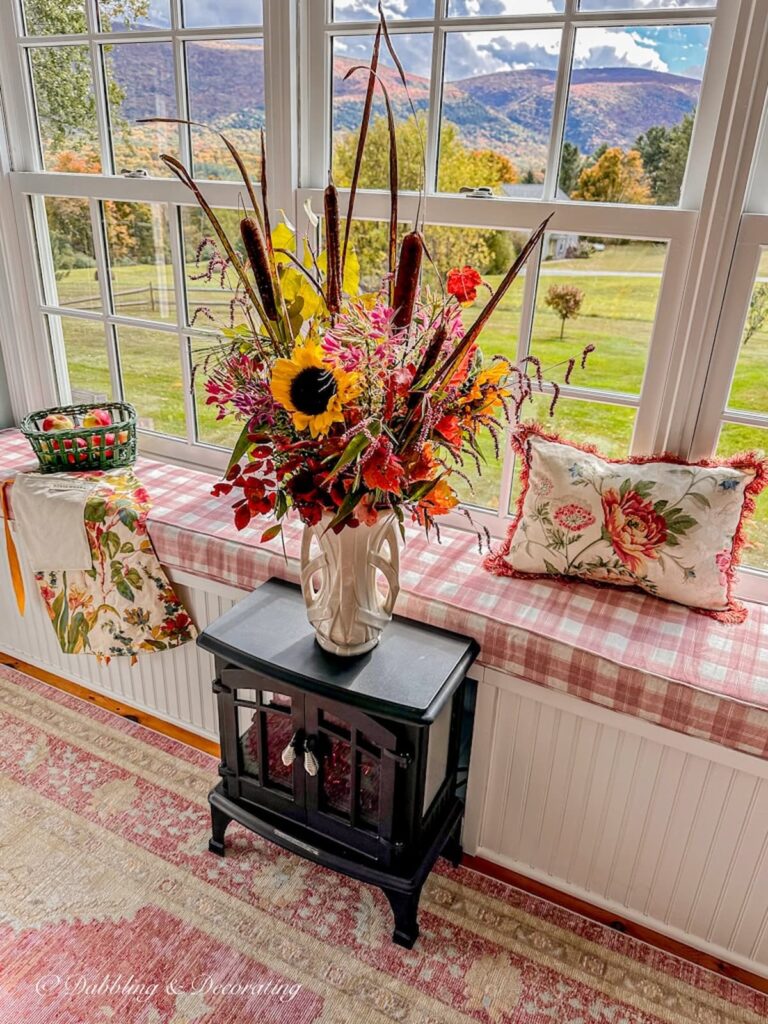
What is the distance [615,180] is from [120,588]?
153 cm

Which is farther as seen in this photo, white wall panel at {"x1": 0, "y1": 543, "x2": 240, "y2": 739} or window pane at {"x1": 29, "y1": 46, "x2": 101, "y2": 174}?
window pane at {"x1": 29, "y1": 46, "x2": 101, "y2": 174}

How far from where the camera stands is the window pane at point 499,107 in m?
1.52

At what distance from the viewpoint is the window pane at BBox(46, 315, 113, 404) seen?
2.32m

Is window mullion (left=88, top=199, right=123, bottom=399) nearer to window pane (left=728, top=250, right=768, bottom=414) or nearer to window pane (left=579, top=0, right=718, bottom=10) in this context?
window pane (left=579, top=0, right=718, bottom=10)

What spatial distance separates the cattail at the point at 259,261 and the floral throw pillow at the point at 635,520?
710 mm

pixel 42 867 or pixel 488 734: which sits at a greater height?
pixel 488 734

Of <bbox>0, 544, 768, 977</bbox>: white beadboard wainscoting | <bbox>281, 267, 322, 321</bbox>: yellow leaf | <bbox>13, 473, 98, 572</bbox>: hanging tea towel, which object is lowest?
<bbox>0, 544, 768, 977</bbox>: white beadboard wainscoting

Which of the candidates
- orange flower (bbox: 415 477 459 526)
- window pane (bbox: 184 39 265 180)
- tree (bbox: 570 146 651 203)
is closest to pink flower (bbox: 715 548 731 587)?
orange flower (bbox: 415 477 459 526)

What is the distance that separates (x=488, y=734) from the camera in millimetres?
1540

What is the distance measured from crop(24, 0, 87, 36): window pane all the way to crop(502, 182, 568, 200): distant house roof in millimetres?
1316

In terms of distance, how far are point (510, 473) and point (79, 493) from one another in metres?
1.12

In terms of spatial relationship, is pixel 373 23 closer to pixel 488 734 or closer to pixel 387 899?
pixel 488 734

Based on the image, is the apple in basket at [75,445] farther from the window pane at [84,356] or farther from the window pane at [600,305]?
the window pane at [600,305]

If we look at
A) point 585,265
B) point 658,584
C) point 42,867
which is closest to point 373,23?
point 585,265
